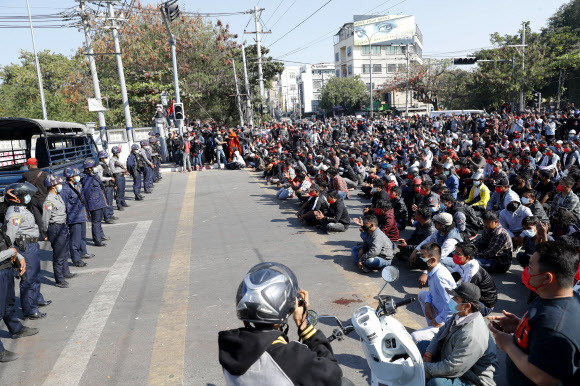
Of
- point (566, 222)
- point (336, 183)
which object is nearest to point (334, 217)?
point (336, 183)

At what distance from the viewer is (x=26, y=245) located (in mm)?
5453

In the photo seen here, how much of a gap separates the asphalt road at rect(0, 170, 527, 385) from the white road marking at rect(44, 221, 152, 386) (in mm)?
14

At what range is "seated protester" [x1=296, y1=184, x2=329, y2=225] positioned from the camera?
360 inches

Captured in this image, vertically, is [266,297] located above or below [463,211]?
above

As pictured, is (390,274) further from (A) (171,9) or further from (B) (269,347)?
(A) (171,9)

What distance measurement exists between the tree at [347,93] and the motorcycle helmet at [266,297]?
60201mm

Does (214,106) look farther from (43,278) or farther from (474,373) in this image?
(474,373)

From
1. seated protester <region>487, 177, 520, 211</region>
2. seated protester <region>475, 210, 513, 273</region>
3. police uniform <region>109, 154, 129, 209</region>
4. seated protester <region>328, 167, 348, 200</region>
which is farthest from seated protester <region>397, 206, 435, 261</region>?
police uniform <region>109, 154, 129, 209</region>

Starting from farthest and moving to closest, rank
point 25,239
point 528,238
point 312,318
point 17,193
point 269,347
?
point 528,238 → point 17,193 → point 25,239 → point 312,318 → point 269,347

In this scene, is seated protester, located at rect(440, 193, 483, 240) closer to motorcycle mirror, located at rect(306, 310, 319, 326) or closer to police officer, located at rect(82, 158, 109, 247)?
motorcycle mirror, located at rect(306, 310, 319, 326)

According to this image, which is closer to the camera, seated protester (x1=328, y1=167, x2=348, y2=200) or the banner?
seated protester (x1=328, y1=167, x2=348, y2=200)

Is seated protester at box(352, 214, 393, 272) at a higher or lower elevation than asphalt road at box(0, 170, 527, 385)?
higher

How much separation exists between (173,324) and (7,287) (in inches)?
76.9

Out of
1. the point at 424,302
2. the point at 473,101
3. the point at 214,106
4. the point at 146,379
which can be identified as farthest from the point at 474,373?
the point at 473,101
